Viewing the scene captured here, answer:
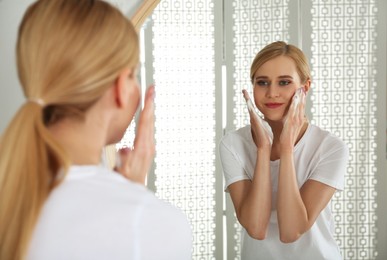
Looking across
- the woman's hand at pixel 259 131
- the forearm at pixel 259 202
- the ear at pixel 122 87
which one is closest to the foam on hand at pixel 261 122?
the woman's hand at pixel 259 131

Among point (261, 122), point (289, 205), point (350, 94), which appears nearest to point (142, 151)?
point (289, 205)

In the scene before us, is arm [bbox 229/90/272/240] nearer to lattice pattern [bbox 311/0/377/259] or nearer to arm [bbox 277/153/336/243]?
arm [bbox 277/153/336/243]

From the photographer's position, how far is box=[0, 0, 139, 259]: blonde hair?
2.34 feet

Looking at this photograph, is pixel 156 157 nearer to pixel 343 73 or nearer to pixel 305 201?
pixel 343 73

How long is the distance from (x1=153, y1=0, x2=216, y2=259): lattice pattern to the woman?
1.39 metres

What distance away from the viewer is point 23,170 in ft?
2.36

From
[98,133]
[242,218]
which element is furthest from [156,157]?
[98,133]

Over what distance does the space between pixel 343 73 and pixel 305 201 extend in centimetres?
178

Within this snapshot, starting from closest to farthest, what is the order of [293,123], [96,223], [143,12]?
[96,223] → [293,123] → [143,12]

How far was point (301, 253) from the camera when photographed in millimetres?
1586

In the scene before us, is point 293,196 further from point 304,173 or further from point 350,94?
point 350,94

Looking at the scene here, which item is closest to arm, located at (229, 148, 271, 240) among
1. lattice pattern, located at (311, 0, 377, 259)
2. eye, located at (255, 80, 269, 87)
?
eye, located at (255, 80, 269, 87)

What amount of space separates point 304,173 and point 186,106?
1.56 metres

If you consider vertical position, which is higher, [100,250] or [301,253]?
[100,250]
